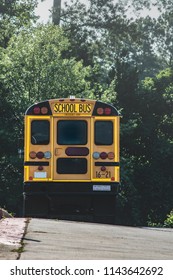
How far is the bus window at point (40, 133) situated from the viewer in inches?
814

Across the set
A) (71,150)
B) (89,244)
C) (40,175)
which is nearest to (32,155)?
(40,175)

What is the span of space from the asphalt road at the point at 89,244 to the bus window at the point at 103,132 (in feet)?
22.4

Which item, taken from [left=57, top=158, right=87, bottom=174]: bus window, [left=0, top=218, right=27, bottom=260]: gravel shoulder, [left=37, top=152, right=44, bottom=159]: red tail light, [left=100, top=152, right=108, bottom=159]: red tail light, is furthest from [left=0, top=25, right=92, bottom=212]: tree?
[left=0, top=218, right=27, bottom=260]: gravel shoulder

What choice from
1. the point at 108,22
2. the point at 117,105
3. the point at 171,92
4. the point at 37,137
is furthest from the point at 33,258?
the point at 108,22

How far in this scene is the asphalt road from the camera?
929 centimetres

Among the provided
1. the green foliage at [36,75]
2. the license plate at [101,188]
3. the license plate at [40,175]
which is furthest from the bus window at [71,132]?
the green foliage at [36,75]

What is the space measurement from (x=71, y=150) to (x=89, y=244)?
33.1 ft

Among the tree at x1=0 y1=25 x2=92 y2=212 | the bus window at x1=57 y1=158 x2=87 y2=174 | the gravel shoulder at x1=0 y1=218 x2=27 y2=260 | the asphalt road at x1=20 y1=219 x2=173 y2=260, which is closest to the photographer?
the gravel shoulder at x1=0 y1=218 x2=27 y2=260

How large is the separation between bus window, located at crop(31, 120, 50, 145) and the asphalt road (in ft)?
22.1

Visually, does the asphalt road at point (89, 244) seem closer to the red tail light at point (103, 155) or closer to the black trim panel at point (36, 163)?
the black trim panel at point (36, 163)

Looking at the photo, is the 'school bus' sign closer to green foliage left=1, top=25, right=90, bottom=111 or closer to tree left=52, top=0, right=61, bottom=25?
green foliage left=1, top=25, right=90, bottom=111

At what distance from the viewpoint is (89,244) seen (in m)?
10.7

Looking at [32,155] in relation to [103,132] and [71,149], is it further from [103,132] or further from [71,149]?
[103,132]

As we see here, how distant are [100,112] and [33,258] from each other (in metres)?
12.2
